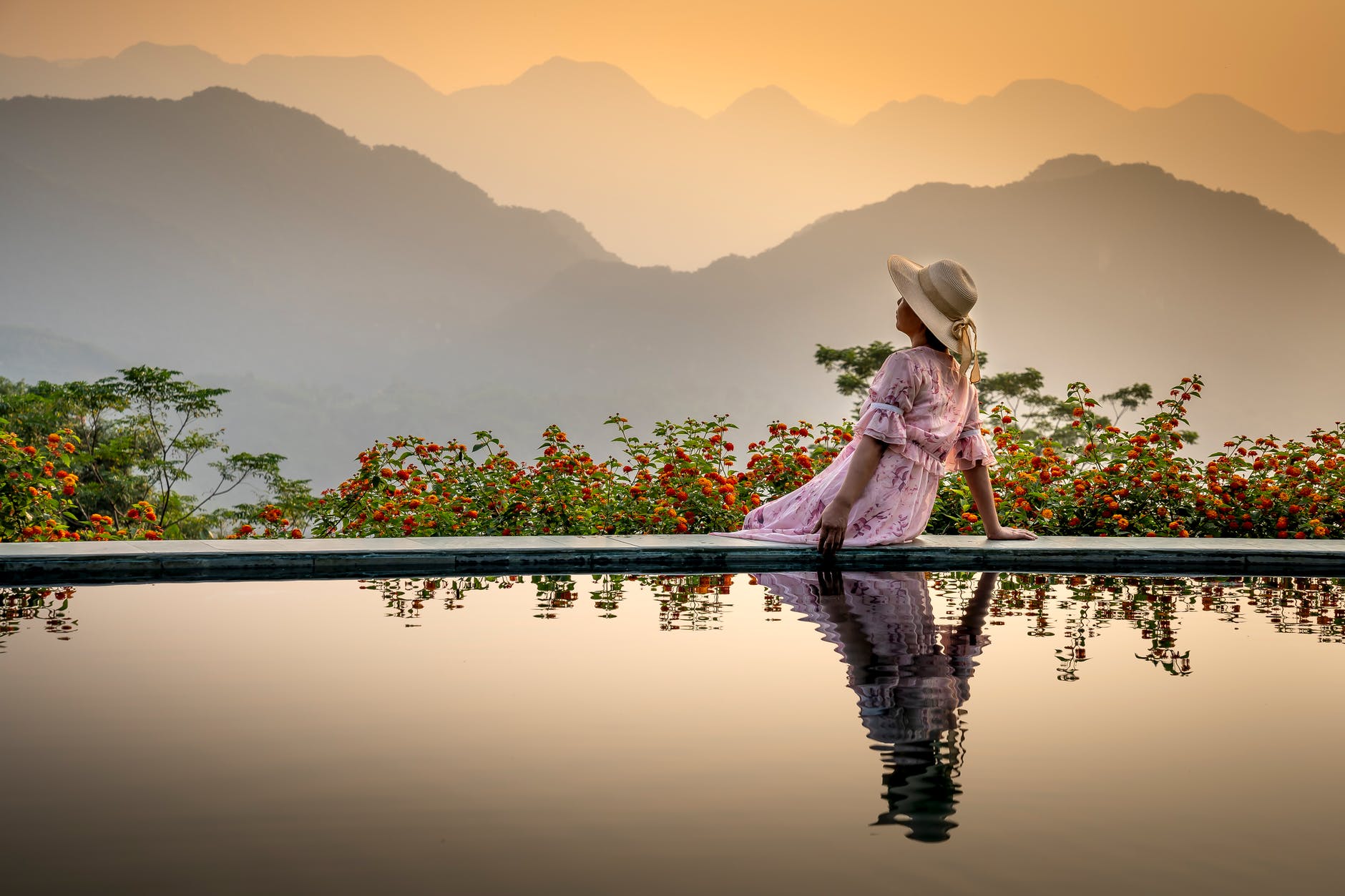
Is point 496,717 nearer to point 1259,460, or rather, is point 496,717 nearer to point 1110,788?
point 1110,788

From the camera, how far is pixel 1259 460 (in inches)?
302

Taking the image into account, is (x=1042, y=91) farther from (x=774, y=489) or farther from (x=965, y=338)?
(x=965, y=338)

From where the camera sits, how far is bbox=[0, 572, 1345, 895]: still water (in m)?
1.85

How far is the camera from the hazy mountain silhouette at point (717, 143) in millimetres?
67188

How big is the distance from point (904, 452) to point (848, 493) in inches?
15.6

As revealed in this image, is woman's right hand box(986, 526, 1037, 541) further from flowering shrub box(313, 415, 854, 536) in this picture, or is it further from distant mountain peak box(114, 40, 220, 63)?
distant mountain peak box(114, 40, 220, 63)

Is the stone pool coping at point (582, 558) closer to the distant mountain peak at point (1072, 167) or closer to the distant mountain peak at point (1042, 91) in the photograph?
the distant mountain peak at point (1042, 91)

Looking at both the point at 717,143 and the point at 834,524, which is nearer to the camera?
the point at 834,524

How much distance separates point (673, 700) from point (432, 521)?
458 centimetres

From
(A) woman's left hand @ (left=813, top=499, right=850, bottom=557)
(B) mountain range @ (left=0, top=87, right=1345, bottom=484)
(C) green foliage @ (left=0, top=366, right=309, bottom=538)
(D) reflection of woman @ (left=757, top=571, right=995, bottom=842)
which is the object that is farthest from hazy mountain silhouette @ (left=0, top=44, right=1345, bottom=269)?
(D) reflection of woman @ (left=757, top=571, right=995, bottom=842)

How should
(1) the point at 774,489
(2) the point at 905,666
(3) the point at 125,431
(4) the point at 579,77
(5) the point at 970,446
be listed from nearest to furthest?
(2) the point at 905,666
(5) the point at 970,446
(1) the point at 774,489
(3) the point at 125,431
(4) the point at 579,77

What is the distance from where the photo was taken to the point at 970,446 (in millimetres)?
5797

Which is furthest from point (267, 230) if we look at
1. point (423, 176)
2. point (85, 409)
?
point (85, 409)

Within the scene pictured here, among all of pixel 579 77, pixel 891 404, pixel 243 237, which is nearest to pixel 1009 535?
pixel 891 404
